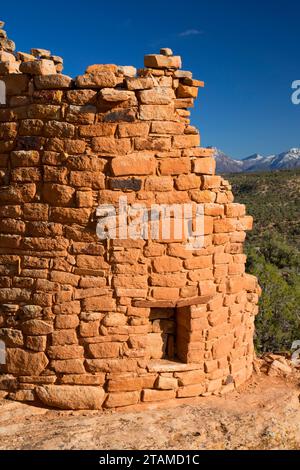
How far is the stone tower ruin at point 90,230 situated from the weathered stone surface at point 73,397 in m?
0.01

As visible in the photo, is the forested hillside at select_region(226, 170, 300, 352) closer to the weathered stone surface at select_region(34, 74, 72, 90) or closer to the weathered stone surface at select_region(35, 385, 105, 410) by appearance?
the weathered stone surface at select_region(35, 385, 105, 410)

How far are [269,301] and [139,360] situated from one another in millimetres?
10540

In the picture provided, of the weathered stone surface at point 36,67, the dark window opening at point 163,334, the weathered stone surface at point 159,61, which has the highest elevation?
the weathered stone surface at point 159,61

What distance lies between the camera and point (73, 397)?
4746 mm

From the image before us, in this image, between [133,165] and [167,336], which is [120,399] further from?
[133,165]

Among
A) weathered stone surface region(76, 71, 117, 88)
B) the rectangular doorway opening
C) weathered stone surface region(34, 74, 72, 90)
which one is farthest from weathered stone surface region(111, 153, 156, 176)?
the rectangular doorway opening

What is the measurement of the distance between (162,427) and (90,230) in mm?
2055

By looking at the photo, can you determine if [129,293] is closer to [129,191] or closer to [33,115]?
[129,191]

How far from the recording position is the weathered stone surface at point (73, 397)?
4738mm

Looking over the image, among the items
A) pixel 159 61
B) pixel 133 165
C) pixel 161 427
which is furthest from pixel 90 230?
pixel 161 427

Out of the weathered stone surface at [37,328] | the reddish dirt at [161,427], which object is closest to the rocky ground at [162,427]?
the reddish dirt at [161,427]

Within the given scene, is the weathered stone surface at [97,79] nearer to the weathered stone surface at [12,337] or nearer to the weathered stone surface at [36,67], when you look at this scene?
the weathered stone surface at [36,67]
